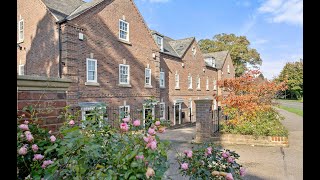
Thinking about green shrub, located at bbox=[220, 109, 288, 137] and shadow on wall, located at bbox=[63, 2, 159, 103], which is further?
shadow on wall, located at bbox=[63, 2, 159, 103]

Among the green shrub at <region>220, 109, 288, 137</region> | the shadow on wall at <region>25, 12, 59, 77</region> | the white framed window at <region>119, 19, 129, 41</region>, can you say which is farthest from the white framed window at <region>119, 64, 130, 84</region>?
the green shrub at <region>220, 109, 288, 137</region>

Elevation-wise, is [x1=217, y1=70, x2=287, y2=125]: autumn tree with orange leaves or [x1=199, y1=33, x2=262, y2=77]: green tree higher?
[x1=199, y1=33, x2=262, y2=77]: green tree

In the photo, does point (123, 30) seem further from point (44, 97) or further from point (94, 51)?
point (44, 97)

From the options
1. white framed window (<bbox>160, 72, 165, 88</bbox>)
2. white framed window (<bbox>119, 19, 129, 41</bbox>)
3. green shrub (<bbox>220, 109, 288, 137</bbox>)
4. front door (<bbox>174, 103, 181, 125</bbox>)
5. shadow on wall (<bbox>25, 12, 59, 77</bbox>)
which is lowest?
front door (<bbox>174, 103, 181, 125</bbox>)

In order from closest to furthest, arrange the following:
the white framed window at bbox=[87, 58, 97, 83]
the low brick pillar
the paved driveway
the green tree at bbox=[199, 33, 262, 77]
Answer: the paved driveway
the low brick pillar
the white framed window at bbox=[87, 58, 97, 83]
the green tree at bbox=[199, 33, 262, 77]

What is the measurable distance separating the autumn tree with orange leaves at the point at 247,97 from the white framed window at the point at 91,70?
7.56 meters

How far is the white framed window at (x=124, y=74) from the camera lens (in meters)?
14.7

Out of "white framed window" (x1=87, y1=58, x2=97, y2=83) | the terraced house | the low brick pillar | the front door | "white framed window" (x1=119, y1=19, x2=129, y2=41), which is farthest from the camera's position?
the front door

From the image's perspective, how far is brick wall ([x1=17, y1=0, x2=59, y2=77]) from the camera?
483 inches

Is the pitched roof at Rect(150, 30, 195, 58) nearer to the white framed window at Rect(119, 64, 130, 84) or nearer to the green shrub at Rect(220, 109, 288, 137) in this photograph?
the white framed window at Rect(119, 64, 130, 84)

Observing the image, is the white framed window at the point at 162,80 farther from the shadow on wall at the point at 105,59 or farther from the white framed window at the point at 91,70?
the white framed window at the point at 91,70

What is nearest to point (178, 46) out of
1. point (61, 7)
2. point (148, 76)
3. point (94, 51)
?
point (148, 76)

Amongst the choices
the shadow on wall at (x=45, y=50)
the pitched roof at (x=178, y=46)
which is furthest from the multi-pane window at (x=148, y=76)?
the shadow on wall at (x=45, y=50)
